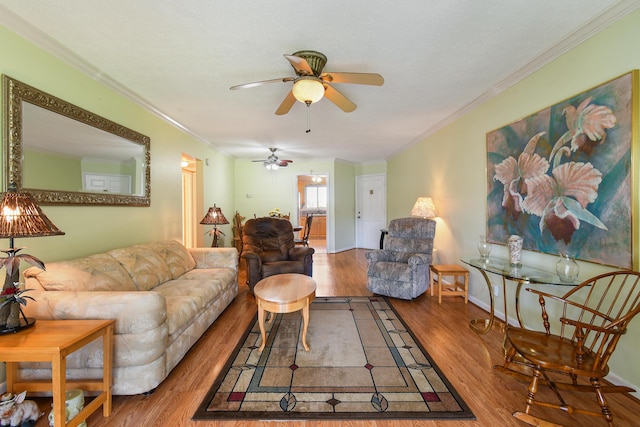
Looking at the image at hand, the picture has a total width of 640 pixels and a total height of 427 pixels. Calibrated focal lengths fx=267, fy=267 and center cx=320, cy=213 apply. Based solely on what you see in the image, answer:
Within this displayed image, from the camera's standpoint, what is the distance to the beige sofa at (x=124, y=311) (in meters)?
1.71

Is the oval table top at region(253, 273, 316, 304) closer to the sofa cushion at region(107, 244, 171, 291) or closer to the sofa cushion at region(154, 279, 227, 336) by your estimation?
the sofa cushion at region(154, 279, 227, 336)

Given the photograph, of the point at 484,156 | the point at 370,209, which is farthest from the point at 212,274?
the point at 370,209

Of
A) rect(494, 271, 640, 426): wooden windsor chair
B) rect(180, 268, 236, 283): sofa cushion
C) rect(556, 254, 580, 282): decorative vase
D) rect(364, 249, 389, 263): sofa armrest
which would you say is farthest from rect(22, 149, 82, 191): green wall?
rect(556, 254, 580, 282): decorative vase

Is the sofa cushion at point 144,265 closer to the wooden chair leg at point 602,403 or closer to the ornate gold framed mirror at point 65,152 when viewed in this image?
the ornate gold framed mirror at point 65,152

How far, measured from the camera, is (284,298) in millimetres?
2303

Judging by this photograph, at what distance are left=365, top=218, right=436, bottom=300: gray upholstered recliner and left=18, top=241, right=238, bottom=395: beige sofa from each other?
2170 mm

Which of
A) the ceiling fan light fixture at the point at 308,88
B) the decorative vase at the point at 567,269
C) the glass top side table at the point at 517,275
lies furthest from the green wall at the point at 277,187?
the decorative vase at the point at 567,269

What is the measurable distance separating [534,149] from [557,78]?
592mm

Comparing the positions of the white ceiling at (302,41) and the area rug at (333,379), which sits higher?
the white ceiling at (302,41)

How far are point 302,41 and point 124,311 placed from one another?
2.29 meters

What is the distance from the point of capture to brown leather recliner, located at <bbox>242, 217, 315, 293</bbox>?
3.68m

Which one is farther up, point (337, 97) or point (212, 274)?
point (337, 97)

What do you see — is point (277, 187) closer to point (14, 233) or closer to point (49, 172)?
point (49, 172)

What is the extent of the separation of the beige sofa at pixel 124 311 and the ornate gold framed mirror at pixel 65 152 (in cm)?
61
